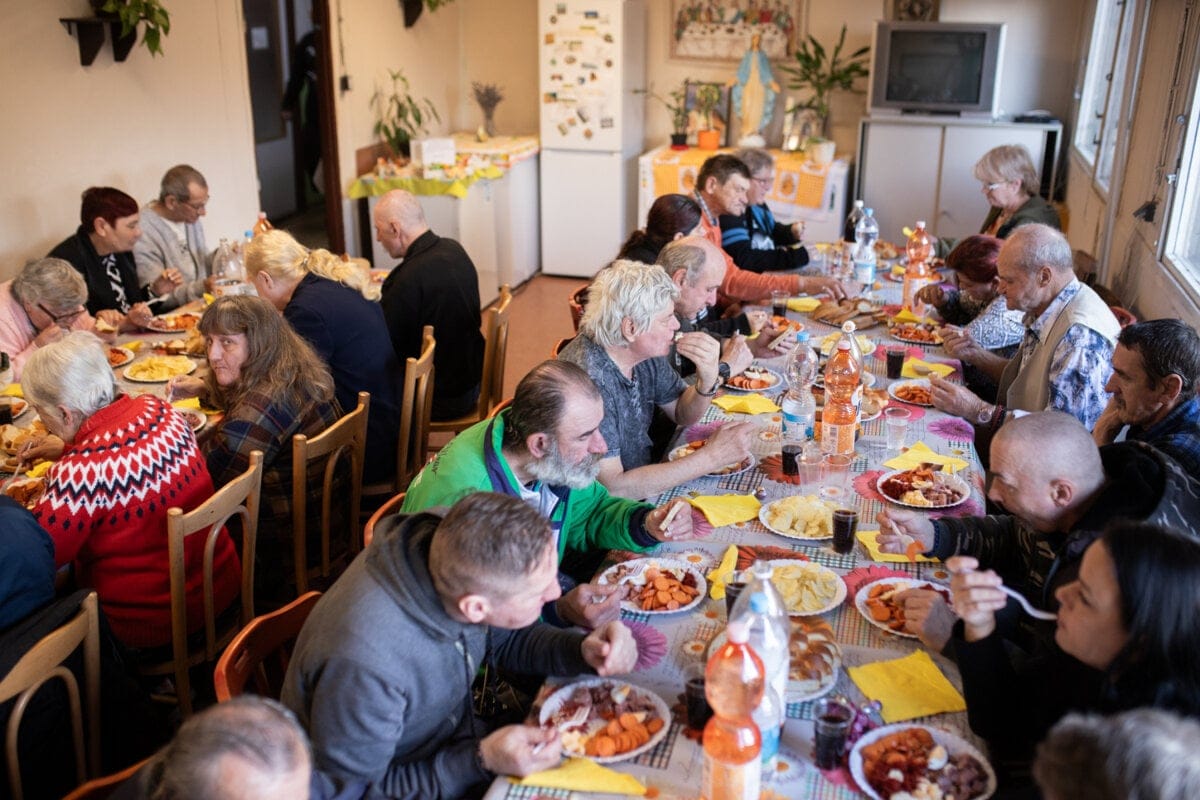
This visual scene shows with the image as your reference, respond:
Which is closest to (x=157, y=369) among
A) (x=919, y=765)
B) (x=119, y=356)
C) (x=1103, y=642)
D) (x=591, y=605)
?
(x=119, y=356)

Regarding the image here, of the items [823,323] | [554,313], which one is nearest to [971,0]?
[554,313]

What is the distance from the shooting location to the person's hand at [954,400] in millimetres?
3225

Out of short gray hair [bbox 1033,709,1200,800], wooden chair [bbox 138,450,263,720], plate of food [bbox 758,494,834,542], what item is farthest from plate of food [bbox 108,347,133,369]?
short gray hair [bbox 1033,709,1200,800]

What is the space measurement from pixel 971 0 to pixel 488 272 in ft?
13.1

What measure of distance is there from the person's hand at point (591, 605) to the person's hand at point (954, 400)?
1526 mm

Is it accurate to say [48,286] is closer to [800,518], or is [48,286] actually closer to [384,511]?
[384,511]

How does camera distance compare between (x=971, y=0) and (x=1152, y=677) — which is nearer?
(x=1152, y=677)

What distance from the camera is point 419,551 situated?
1791 mm

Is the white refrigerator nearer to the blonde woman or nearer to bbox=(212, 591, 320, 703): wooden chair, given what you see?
the blonde woman

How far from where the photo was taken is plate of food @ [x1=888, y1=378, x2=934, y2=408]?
3.39m

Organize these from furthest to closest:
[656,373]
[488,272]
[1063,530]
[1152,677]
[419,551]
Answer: [488,272] < [656,373] < [1063,530] < [419,551] < [1152,677]

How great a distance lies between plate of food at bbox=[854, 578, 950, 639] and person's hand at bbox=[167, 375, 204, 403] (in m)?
2.33

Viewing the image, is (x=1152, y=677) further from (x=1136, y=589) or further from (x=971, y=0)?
(x=971, y=0)

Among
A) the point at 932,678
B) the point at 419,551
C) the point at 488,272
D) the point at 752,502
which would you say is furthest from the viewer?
the point at 488,272
